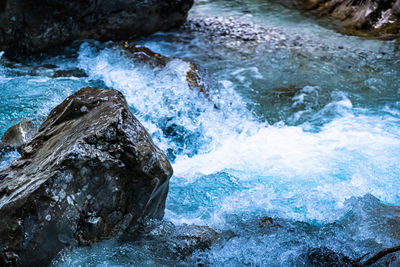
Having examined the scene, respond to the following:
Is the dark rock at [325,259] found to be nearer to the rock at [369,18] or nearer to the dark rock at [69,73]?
the dark rock at [69,73]

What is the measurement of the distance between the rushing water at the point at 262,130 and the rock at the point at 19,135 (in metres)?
0.14

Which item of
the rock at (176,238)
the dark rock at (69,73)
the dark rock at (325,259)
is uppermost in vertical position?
the dark rock at (325,259)

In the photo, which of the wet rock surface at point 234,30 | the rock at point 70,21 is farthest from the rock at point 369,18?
the rock at point 70,21

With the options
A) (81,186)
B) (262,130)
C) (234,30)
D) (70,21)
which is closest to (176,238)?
(81,186)

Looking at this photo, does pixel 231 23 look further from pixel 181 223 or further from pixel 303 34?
pixel 181 223

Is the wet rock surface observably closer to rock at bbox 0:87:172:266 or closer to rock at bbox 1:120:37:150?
rock at bbox 1:120:37:150

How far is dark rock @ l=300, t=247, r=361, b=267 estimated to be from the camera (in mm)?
2500

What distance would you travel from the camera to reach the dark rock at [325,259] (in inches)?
98.4

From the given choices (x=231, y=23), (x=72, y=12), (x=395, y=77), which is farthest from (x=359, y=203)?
(x=231, y=23)

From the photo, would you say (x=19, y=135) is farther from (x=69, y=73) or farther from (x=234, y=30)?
(x=234, y=30)

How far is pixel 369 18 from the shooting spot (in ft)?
25.3

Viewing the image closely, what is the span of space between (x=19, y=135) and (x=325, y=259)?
2805mm

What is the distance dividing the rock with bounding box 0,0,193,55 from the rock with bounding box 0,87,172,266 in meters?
3.79

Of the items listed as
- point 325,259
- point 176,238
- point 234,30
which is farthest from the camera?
point 234,30
